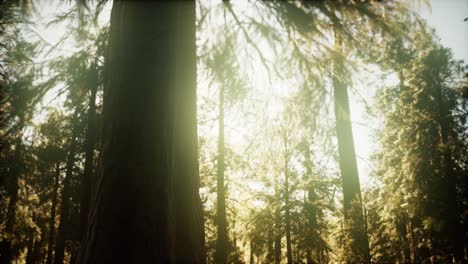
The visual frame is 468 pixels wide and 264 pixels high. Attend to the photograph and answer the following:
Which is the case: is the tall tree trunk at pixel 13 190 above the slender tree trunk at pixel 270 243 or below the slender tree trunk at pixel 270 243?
above

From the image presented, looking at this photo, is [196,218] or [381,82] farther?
[381,82]

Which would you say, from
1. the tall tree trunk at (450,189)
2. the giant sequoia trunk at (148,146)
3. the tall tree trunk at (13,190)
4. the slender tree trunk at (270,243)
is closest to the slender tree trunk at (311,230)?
the slender tree trunk at (270,243)

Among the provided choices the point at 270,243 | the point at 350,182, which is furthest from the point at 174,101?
the point at 270,243

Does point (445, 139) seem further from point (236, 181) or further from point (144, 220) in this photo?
point (144, 220)

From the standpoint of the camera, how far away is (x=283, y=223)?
15.1m

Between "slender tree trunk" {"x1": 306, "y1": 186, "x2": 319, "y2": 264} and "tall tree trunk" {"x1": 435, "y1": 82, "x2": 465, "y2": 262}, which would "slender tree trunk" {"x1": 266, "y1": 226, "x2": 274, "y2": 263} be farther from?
"tall tree trunk" {"x1": 435, "y1": 82, "x2": 465, "y2": 262}

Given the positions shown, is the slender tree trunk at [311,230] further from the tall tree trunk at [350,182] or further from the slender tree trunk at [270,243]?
the tall tree trunk at [350,182]

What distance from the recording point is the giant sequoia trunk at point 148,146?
2.04 meters

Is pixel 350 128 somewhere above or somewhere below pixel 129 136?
above

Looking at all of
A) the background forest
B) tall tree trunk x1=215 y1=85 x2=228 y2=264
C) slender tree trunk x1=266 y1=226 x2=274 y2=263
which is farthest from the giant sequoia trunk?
slender tree trunk x1=266 y1=226 x2=274 y2=263

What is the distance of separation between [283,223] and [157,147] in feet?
45.7

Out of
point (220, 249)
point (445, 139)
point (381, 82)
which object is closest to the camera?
point (220, 249)

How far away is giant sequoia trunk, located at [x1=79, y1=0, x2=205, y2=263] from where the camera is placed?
204 cm

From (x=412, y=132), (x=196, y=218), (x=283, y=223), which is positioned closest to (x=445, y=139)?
(x=412, y=132)
